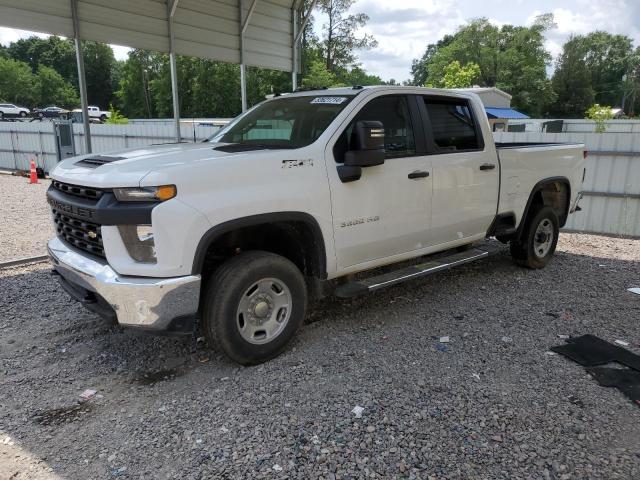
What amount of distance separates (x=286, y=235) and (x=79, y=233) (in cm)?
157

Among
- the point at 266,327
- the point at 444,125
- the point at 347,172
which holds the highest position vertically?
the point at 444,125

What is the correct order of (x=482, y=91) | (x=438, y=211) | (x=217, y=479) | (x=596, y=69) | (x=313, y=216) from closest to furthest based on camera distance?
(x=217, y=479), (x=313, y=216), (x=438, y=211), (x=482, y=91), (x=596, y=69)

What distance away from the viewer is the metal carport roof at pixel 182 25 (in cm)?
775

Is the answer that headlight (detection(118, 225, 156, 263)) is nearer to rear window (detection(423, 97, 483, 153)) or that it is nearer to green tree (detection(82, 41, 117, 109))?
rear window (detection(423, 97, 483, 153))

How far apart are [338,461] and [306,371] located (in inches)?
42.9

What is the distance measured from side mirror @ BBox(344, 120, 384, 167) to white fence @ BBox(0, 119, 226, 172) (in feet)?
35.2

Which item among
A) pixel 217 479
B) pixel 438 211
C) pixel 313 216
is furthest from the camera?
pixel 438 211

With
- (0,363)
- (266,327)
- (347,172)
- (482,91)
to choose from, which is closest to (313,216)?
(347,172)

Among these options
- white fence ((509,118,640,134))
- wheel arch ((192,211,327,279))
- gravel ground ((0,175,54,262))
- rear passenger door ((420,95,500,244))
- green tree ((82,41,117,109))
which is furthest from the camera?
green tree ((82,41,117,109))

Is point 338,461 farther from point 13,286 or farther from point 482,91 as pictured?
point 482,91

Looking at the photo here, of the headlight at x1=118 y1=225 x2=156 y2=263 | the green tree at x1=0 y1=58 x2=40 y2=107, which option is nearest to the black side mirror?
the headlight at x1=118 y1=225 x2=156 y2=263

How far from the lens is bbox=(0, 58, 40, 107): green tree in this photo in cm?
7012

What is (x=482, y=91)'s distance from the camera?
125ft

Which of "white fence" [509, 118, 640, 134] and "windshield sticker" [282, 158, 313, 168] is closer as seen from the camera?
"windshield sticker" [282, 158, 313, 168]
